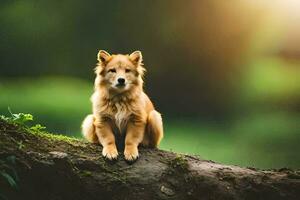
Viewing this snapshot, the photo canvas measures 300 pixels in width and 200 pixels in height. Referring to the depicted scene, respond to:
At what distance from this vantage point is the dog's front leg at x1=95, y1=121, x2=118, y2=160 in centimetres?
661

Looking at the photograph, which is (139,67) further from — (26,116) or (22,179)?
(22,179)

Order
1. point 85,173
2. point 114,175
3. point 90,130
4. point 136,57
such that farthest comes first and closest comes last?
point 136,57
point 90,130
point 114,175
point 85,173

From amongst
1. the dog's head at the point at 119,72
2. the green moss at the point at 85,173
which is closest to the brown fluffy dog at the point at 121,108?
the dog's head at the point at 119,72

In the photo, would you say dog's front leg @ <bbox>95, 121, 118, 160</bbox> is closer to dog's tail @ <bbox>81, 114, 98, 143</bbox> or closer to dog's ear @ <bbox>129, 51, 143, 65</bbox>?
dog's tail @ <bbox>81, 114, 98, 143</bbox>

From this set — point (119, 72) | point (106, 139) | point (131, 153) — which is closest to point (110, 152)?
point (131, 153)

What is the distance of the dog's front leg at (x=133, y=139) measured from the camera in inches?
264

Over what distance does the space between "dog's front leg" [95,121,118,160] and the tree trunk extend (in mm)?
86

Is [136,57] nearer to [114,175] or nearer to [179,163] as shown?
[179,163]

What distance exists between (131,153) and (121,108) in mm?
818

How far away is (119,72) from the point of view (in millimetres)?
7434

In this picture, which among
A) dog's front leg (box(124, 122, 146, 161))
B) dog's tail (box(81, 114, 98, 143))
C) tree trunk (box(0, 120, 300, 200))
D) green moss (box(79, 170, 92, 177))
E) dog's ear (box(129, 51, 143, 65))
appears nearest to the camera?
tree trunk (box(0, 120, 300, 200))

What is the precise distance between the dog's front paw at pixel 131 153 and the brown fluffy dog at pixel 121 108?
0.81ft

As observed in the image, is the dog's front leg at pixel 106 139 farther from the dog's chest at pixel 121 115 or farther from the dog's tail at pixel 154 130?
the dog's tail at pixel 154 130

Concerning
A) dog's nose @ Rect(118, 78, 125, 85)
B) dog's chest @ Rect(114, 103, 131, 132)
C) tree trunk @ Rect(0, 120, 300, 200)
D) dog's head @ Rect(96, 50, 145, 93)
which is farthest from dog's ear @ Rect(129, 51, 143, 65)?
tree trunk @ Rect(0, 120, 300, 200)
